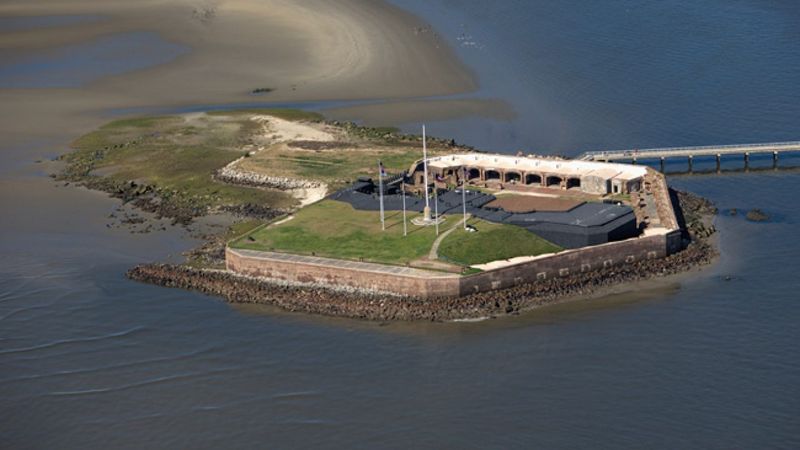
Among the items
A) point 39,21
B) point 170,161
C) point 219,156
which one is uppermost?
point 39,21

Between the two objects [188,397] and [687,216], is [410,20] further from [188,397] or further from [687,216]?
[188,397]

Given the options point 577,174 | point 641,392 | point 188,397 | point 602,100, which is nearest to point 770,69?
point 602,100

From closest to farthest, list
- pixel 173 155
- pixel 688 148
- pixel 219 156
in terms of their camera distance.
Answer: pixel 688 148 → pixel 219 156 → pixel 173 155

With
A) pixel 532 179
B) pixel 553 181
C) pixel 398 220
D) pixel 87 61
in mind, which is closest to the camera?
pixel 398 220

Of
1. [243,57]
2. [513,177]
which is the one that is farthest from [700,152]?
[243,57]

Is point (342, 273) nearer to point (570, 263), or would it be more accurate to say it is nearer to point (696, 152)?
point (570, 263)

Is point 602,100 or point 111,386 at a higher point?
point 602,100
